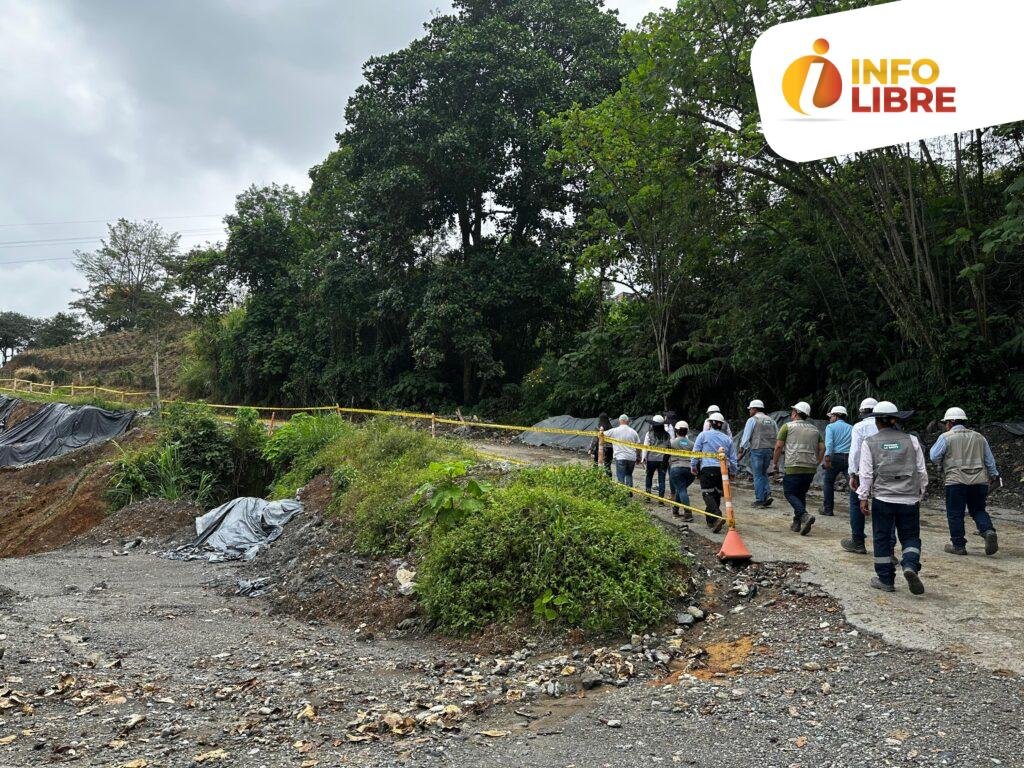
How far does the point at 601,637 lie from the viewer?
244 inches

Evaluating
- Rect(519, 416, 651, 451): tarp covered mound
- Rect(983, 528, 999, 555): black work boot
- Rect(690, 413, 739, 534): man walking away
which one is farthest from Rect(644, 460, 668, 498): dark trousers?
Rect(519, 416, 651, 451): tarp covered mound

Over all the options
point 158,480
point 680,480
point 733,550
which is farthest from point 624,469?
point 158,480

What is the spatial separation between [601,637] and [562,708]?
1.30 metres

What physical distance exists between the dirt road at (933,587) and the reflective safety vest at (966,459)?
2.69 ft

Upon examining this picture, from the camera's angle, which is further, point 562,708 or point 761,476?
point 761,476

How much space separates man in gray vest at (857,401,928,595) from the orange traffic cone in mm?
1311

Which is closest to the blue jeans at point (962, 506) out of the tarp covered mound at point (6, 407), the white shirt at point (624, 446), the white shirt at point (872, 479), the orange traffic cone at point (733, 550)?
the white shirt at point (872, 479)

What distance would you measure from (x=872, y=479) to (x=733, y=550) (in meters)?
1.66

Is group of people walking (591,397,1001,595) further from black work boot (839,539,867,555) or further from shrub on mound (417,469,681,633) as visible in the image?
shrub on mound (417,469,681,633)

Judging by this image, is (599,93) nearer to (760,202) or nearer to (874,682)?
(760,202)

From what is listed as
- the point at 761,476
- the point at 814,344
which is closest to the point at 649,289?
the point at 814,344

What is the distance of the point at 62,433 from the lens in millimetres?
28094

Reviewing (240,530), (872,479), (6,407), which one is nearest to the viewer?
(872,479)

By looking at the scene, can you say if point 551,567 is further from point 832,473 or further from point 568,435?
point 568,435
